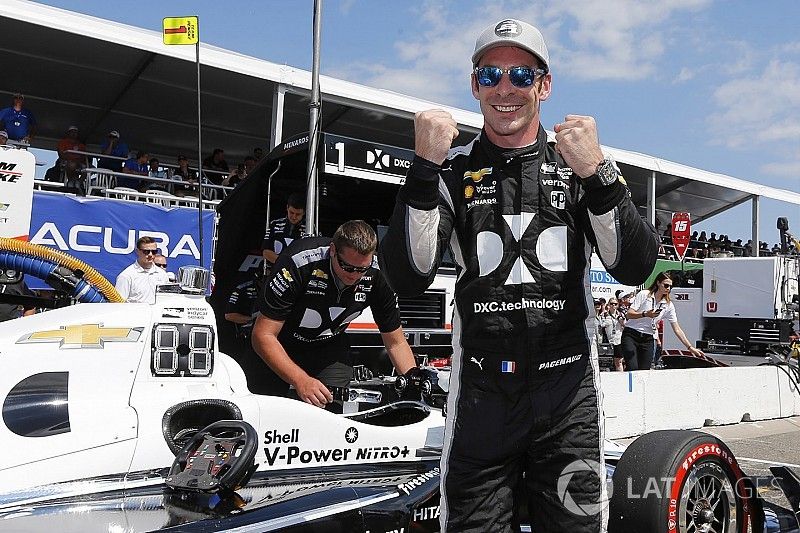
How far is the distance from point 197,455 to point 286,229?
14.3ft

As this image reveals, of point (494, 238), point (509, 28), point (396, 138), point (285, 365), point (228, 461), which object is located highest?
point (396, 138)

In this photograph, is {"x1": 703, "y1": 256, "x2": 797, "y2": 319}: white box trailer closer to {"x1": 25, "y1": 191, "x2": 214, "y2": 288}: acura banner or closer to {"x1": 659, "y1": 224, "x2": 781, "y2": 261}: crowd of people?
{"x1": 659, "y1": 224, "x2": 781, "y2": 261}: crowd of people

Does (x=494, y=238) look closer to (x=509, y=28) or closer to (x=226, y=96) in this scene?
(x=509, y=28)

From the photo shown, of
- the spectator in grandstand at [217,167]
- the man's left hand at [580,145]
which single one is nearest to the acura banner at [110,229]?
the spectator in grandstand at [217,167]

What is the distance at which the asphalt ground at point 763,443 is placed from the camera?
19.3 feet

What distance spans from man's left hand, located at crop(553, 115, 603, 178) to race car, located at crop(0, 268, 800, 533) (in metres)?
1.27

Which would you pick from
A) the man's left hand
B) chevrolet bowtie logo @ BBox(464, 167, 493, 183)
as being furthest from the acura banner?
the man's left hand

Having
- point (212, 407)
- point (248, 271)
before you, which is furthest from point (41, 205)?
point (212, 407)

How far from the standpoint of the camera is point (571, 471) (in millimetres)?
1840

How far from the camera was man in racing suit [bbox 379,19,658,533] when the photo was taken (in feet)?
5.95

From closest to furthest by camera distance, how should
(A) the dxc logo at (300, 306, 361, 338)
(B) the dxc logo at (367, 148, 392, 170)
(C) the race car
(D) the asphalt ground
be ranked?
(C) the race car → (A) the dxc logo at (300, 306, 361, 338) → (D) the asphalt ground → (B) the dxc logo at (367, 148, 392, 170)

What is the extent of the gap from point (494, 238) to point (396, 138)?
13.0m

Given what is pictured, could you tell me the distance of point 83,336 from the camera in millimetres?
2783

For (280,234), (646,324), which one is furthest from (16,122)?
(646,324)
